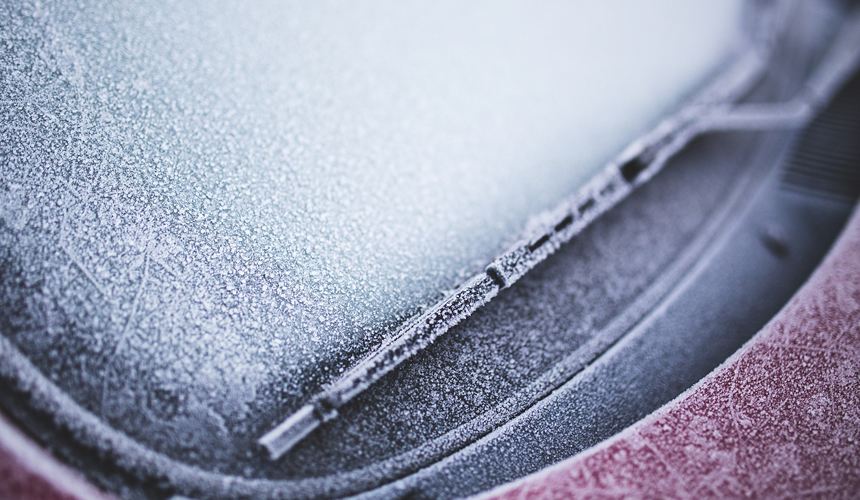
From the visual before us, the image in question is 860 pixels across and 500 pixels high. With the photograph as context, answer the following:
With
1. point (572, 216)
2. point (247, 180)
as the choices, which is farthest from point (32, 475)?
point (572, 216)

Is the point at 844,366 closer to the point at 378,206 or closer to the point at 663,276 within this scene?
the point at 663,276

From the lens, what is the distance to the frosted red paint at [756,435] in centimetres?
64

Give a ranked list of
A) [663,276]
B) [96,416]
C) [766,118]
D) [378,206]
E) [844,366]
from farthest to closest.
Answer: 1. [766,118]
2. [663,276]
3. [378,206]
4. [844,366]
5. [96,416]

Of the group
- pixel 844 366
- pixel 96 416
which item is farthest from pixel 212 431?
pixel 844 366

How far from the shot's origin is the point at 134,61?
847mm

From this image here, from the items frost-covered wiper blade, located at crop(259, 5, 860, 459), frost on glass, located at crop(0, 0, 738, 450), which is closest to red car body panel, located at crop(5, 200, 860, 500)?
frost on glass, located at crop(0, 0, 738, 450)

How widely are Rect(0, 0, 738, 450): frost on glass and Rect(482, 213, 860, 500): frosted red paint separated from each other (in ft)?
1.28

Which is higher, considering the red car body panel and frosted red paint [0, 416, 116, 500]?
frosted red paint [0, 416, 116, 500]

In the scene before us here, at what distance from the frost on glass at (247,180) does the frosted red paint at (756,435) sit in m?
0.39

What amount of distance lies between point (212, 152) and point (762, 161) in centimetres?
150

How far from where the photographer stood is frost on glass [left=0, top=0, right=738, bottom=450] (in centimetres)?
69

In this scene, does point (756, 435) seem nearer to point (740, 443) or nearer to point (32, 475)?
point (740, 443)

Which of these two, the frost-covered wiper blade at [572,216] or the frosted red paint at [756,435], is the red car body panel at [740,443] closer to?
the frosted red paint at [756,435]

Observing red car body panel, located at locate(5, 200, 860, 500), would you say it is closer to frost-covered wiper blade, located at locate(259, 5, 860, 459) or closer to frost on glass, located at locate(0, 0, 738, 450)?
frost on glass, located at locate(0, 0, 738, 450)
